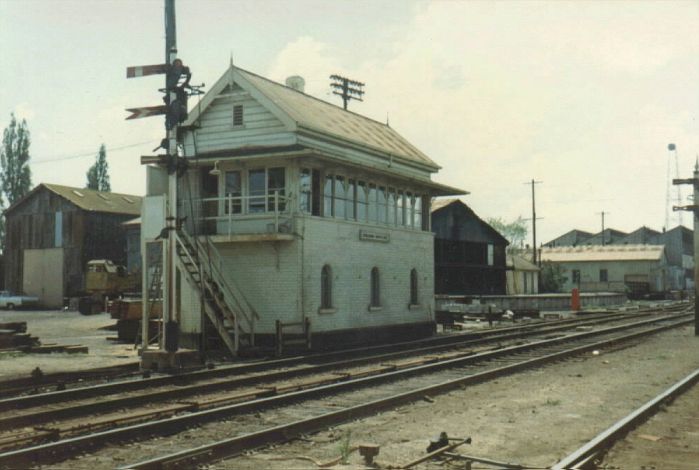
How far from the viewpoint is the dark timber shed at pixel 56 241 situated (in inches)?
2012

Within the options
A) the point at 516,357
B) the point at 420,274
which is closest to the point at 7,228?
the point at 420,274

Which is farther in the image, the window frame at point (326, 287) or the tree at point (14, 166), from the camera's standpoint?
the tree at point (14, 166)

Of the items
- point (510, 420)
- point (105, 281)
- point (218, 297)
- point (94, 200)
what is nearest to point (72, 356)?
point (218, 297)

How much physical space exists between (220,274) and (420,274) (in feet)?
29.5

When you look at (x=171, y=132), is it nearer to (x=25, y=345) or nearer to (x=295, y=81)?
(x=25, y=345)

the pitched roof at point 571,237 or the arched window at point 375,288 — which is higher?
the pitched roof at point 571,237

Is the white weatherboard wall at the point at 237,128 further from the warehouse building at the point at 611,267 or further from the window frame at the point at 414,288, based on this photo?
the warehouse building at the point at 611,267

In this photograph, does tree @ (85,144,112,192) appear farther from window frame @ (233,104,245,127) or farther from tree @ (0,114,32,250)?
window frame @ (233,104,245,127)

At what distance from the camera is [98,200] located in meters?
55.2

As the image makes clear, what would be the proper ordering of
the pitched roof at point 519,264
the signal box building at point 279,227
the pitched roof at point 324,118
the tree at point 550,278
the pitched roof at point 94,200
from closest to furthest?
the signal box building at point 279,227, the pitched roof at point 324,118, the pitched roof at point 94,200, the pitched roof at point 519,264, the tree at point 550,278

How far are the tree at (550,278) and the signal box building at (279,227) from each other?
5569cm

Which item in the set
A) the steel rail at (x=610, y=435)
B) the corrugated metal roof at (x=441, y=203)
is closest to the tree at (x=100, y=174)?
the corrugated metal roof at (x=441, y=203)

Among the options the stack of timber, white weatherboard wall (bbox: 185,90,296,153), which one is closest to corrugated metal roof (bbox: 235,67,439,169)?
white weatherboard wall (bbox: 185,90,296,153)

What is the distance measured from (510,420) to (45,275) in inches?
1867
